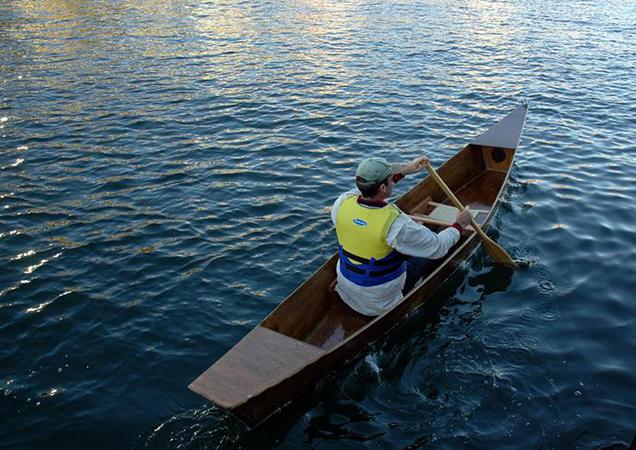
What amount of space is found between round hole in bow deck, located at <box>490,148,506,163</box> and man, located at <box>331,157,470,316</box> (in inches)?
217

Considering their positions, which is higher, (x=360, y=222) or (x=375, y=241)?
(x=360, y=222)

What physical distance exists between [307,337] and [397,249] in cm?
192

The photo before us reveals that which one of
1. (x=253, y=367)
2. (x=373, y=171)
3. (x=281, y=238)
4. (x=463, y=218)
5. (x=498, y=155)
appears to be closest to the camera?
(x=253, y=367)

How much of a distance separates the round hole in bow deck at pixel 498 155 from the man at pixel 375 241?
5.51 m

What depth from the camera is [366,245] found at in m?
7.27

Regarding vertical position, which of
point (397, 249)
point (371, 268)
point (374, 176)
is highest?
point (374, 176)

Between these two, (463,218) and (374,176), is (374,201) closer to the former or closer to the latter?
(374,176)

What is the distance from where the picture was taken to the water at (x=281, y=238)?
693cm

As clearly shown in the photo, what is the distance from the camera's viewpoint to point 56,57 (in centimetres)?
2219

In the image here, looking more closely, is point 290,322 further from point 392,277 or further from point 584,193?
point 584,193

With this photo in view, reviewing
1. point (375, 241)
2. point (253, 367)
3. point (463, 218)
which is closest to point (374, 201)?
point (375, 241)

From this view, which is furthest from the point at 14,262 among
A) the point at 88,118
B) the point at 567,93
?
the point at 567,93

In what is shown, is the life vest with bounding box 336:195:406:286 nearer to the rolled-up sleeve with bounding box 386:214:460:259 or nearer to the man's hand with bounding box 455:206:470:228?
the rolled-up sleeve with bounding box 386:214:460:259

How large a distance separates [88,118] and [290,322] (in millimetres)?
11733
